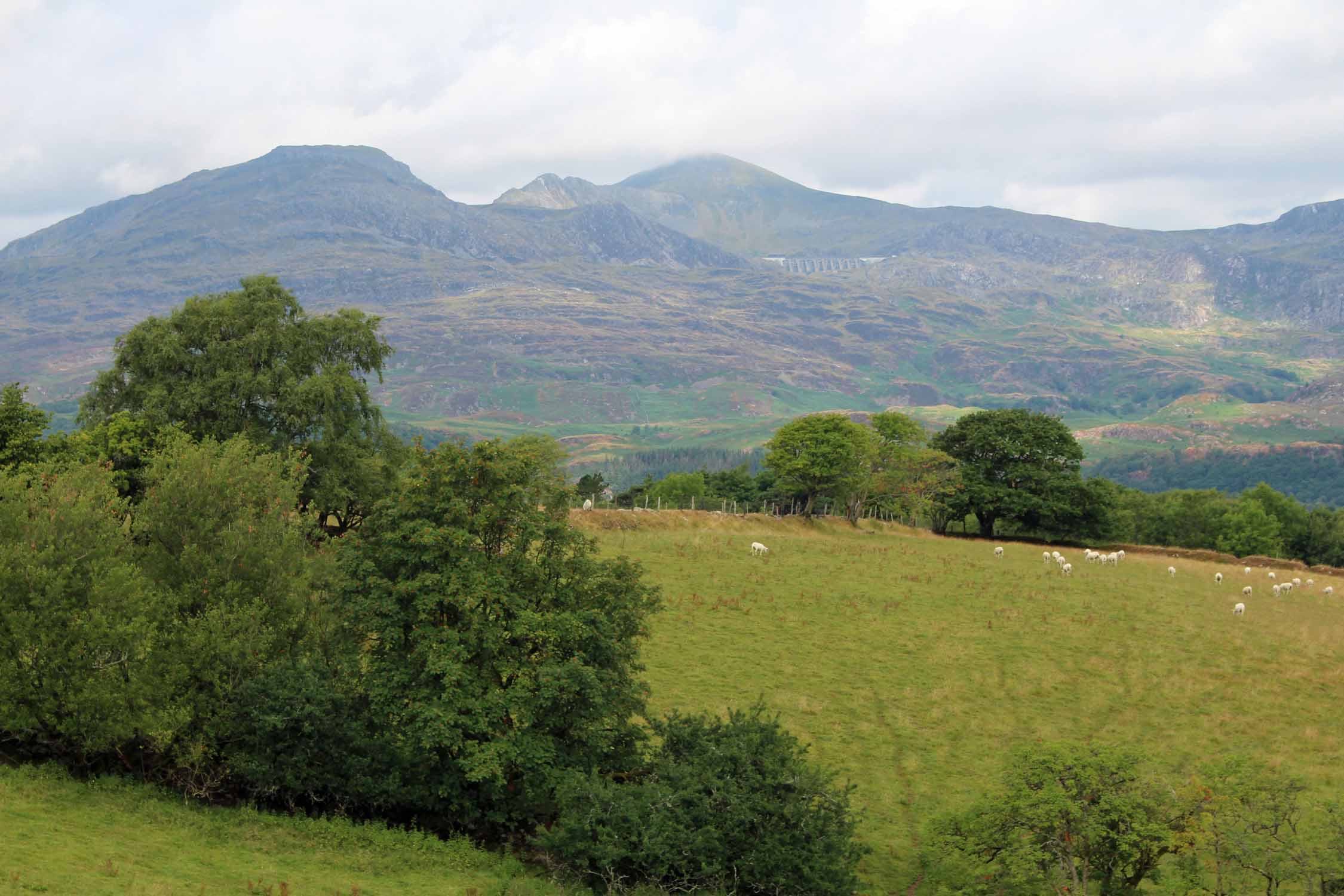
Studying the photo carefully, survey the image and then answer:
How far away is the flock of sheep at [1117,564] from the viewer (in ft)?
212

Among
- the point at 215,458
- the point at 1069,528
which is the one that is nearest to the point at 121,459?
the point at 215,458

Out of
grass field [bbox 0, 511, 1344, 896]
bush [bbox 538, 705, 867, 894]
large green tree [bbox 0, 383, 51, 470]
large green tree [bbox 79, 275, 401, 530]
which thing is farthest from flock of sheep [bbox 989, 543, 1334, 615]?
large green tree [bbox 0, 383, 51, 470]

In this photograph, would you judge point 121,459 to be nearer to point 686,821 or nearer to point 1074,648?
point 686,821

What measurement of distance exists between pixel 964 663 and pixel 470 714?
27102mm

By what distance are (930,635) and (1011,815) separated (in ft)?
79.5

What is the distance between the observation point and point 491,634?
26375 millimetres

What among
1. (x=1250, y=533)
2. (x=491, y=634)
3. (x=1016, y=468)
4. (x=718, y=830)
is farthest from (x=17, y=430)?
(x=1250, y=533)

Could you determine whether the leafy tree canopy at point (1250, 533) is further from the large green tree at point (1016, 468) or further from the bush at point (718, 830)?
the bush at point (718, 830)

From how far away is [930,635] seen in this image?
48.6 meters

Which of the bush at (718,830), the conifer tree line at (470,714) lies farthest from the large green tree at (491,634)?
the bush at (718,830)

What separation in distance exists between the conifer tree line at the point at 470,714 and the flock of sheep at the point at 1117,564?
123 feet

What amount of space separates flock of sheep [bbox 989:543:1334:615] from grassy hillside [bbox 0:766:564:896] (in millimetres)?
45011

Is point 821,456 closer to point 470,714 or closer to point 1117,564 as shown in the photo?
point 1117,564

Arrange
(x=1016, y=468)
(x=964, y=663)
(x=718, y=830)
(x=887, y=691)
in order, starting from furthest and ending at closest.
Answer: (x=1016, y=468) < (x=964, y=663) < (x=887, y=691) < (x=718, y=830)
